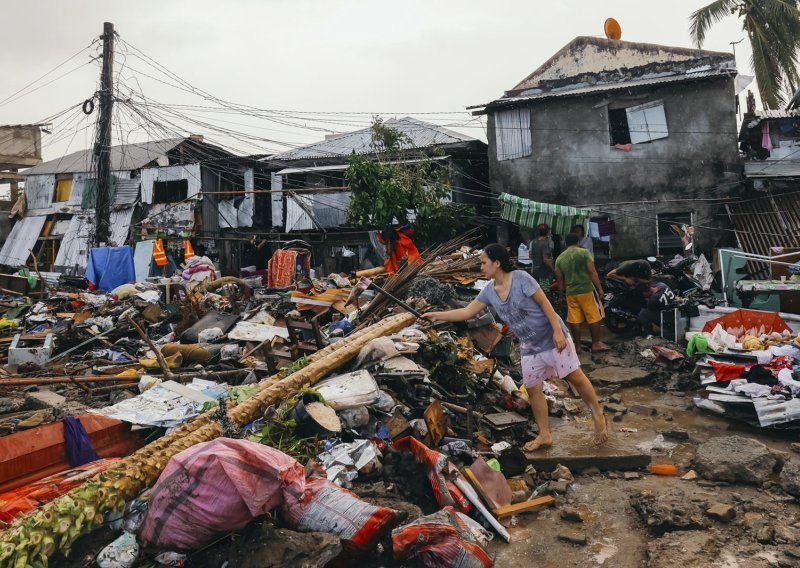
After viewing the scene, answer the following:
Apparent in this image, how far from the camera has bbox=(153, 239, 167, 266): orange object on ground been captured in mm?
19672

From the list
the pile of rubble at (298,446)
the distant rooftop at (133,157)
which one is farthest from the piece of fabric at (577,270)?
the distant rooftop at (133,157)

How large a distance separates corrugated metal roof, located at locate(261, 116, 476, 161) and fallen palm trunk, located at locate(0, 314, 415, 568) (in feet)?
45.3

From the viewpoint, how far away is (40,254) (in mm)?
24891

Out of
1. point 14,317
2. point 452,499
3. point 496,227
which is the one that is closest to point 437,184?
point 496,227

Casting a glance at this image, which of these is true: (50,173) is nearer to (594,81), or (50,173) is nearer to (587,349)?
(594,81)

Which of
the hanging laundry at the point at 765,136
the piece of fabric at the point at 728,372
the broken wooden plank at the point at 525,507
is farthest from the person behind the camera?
the hanging laundry at the point at 765,136

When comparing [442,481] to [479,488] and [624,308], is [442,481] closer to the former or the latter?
[479,488]

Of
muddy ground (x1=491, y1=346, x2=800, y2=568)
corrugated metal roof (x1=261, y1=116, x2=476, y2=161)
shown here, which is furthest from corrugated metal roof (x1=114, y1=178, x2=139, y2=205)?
muddy ground (x1=491, y1=346, x2=800, y2=568)

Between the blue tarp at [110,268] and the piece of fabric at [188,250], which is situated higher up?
the piece of fabric at [188,250]

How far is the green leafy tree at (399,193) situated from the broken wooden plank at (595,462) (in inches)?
386

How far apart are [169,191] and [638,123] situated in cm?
1676

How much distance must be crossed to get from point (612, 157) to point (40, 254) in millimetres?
22809

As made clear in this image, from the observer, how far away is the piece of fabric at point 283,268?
52.4ft

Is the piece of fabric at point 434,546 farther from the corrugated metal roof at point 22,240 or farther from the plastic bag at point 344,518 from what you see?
the corrugated metal roof at point 22,240
